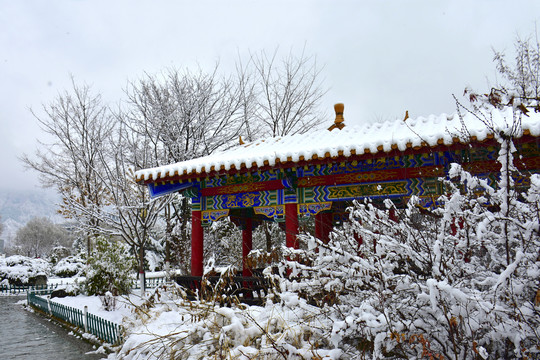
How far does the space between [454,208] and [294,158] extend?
3.29 meters

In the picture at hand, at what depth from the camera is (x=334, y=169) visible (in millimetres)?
6445

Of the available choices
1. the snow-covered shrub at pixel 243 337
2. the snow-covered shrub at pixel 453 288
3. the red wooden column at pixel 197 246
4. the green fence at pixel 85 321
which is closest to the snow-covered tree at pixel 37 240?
the green fence at pixel 85 321

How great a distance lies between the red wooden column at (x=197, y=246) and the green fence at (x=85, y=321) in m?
1.56

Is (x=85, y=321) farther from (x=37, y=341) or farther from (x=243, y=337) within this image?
(x=243, y=337)

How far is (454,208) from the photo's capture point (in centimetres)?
244

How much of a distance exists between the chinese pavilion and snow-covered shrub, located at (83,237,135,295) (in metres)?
4.91

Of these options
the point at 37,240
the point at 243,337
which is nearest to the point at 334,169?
the point at 243,337

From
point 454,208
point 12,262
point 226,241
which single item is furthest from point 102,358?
point 12,262

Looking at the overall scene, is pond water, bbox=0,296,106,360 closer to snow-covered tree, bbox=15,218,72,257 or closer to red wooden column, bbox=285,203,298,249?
red wooden column, bbox=285,203,298,249

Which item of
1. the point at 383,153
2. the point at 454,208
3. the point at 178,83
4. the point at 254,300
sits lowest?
the point at 254,300

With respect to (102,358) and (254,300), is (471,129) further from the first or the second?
(102,358)

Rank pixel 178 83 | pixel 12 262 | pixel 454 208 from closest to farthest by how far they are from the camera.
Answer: pixel 454 208, pixel 178 83, pixel 12 262

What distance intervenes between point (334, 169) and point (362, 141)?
2.87 ft

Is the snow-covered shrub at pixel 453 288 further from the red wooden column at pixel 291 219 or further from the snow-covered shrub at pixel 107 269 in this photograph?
the snow-covered shrub at pixel 107 269
